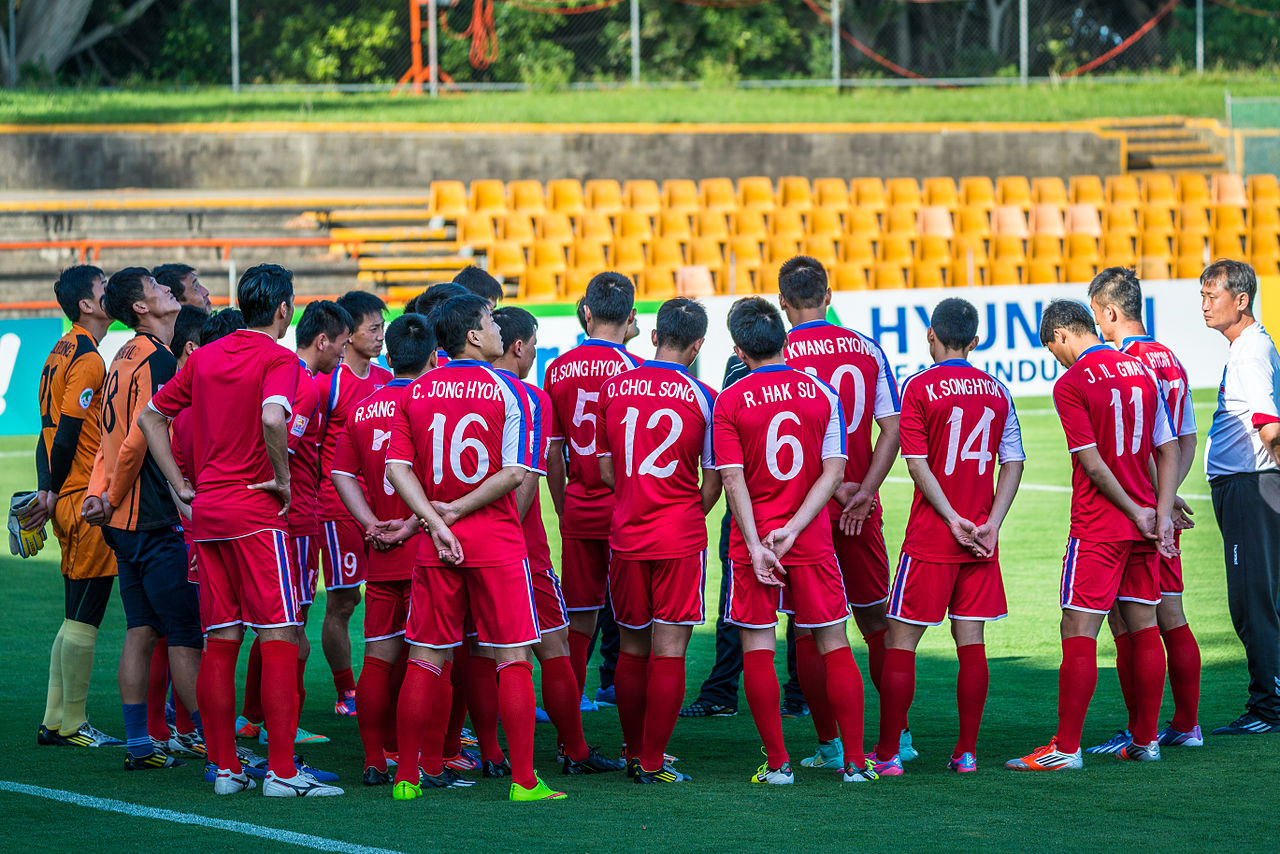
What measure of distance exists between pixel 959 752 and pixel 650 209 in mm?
15519

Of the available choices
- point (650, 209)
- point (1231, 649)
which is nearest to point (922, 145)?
point (650, 209)

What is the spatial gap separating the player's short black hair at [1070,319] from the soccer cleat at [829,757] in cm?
189

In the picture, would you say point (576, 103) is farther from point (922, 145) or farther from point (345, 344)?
point (345, 344)

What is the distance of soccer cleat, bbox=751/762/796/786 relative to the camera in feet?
18.2

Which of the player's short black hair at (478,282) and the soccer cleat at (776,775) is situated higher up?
the player's short black hair at (478,282)

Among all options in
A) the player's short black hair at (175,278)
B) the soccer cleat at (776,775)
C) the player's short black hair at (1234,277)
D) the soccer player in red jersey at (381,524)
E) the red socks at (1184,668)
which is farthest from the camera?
the player's short black hair at (175,278)

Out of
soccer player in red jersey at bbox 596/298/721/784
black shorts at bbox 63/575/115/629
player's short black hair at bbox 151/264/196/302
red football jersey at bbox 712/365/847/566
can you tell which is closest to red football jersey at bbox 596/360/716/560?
soccer player in red jersey at bbox 596/298/721/784

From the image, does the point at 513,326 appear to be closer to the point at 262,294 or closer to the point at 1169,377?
the point at 262,294

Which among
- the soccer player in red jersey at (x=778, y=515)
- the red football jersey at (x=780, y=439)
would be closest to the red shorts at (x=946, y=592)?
the soccer player in red jersey at (x=778, y=515)

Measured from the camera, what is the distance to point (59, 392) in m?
6.40

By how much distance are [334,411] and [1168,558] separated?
11.8 ft

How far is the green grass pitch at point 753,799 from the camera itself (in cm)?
488

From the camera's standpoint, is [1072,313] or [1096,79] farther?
[1096,79]

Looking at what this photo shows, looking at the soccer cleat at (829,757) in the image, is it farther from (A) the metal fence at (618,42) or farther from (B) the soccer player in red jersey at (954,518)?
(A) the metal fence at (618,42)
